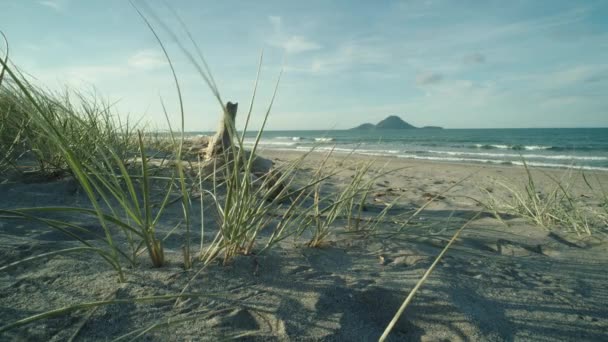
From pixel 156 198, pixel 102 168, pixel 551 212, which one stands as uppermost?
pixel 102 168

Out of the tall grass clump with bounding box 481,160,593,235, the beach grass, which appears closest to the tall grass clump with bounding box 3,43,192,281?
the beach grass

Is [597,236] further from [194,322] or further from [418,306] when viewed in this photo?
[194,322]

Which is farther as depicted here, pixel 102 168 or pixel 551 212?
pixel 551 212

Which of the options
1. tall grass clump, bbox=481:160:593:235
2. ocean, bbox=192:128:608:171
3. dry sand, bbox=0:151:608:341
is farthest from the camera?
ocean, bbox=192:128:608:171

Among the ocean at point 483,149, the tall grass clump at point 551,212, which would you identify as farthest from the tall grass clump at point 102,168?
the tall grass clump at point 551,212

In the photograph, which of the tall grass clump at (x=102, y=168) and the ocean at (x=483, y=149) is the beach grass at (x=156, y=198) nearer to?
the tall grass clump at (x=102, y=168)

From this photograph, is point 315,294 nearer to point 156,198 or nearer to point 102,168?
point 102,168

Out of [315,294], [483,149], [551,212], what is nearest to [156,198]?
[315,294]

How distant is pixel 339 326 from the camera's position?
0.89m

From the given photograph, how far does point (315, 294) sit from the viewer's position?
1020 mm

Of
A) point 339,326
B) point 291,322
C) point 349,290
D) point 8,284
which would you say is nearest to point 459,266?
point 349,290

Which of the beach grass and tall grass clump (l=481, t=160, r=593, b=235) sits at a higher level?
the beach grass

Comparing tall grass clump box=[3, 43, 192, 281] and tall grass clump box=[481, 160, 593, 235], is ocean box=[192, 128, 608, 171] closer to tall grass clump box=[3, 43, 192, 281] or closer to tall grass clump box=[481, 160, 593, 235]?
tall grass clump box=[481, 160, 593, 235]

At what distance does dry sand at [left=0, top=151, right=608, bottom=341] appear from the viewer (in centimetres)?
82
